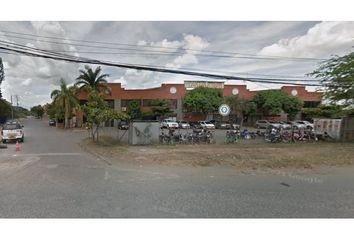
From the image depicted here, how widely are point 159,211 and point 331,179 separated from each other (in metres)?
5.86

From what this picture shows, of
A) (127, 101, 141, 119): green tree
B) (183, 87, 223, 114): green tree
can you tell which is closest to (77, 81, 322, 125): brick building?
(183, 87, 223, 114): green tree

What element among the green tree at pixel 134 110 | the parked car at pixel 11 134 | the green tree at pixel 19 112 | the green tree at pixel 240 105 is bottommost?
the green tree at pixel 19 112

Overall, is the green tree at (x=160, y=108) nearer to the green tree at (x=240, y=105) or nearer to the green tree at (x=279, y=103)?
the green tree at (x=240, y=105)

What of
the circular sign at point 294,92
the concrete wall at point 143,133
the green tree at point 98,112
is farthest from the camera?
the circular sign at point 294,92

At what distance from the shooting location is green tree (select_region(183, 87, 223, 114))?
37.6 meters

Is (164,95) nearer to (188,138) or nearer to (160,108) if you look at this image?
(160,108)

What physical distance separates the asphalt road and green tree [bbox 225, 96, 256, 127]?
97.5 ft

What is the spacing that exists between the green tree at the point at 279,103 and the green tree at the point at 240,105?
2.33 metres

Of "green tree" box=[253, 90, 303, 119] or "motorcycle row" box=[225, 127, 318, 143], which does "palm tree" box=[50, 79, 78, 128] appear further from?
"green tree" box=[253, 90, 303, 119]

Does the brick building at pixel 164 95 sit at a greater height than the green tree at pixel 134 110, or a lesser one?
greater

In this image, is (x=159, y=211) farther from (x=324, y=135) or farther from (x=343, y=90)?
(x=324, y=135)

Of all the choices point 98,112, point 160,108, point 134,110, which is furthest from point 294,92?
point 98,112

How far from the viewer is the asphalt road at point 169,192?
175 inches

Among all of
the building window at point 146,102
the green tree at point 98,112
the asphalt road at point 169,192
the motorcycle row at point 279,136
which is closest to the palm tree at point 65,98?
the building window at point 146,102
